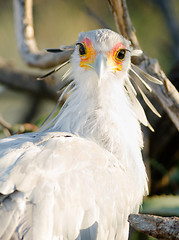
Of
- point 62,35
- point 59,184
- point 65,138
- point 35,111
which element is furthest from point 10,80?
point 62,35

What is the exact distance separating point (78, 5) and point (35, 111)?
200 cm

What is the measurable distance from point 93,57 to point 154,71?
38 cm

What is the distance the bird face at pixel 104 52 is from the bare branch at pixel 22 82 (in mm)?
1809

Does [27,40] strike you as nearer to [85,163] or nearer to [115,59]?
[115,59]

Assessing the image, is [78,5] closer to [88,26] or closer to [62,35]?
[88,26]

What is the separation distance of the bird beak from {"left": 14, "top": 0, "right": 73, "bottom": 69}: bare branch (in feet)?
3.47

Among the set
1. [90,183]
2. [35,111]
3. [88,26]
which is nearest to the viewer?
[90,183]

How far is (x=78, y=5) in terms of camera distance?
245 inches

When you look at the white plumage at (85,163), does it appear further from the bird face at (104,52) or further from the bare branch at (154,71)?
the bare branch at (154,71)

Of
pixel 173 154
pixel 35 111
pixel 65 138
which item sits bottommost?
pixel 173 154

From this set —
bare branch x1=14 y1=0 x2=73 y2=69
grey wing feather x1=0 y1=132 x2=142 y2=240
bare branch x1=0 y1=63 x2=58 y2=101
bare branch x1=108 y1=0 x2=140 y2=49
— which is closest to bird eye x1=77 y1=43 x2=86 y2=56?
bare branch x1=108 y1=0 x2=140 y2=49

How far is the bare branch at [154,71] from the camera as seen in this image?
2234mm

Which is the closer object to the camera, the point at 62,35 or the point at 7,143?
the point at 7,143

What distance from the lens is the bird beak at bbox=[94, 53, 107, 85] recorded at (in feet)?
6.44
